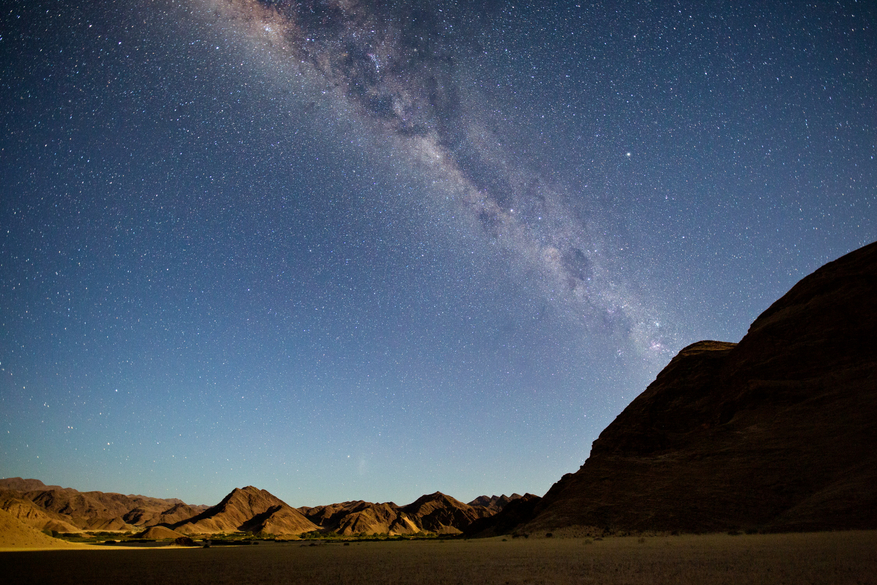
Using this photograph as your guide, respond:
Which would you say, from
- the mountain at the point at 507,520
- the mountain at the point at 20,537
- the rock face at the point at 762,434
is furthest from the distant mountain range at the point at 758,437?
the mountain at the point at 20,537

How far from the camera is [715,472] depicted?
2072 inches

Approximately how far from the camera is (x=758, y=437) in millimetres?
55781

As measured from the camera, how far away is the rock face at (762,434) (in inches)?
1756

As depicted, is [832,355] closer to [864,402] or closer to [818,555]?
[864,402]

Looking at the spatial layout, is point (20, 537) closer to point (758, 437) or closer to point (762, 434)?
point (758, 437)

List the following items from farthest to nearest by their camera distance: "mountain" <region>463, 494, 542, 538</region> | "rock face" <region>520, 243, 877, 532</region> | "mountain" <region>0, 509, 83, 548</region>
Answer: "mountain" <region>463, 494, 542, 538</region>
"rock face" <region>520, 243, 877, 532</region>
"mountain" <region>0, 509, 83, 548</region>

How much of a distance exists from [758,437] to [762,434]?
0.76 metres

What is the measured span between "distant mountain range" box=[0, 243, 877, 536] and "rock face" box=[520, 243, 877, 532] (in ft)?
0.54

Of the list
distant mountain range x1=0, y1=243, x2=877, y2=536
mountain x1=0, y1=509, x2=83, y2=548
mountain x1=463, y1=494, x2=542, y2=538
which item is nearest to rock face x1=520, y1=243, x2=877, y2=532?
distant mountain range x1=0, y1=243, x2=877, y2=536

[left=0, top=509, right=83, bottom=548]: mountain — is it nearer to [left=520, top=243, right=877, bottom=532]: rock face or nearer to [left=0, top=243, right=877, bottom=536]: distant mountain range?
[left=0, top=243, right=877, bottom=536]: distant mountain range

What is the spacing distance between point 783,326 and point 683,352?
2068 centimetres

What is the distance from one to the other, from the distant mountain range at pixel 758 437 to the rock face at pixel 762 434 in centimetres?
16

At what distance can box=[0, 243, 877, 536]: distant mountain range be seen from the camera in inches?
1757

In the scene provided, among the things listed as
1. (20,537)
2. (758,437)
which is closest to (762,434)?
(758,437)
